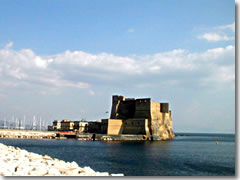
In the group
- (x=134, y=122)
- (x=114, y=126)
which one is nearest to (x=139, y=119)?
(x=134, y=122)

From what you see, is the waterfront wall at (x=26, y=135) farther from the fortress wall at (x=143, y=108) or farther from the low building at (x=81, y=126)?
the fortress wall at (x=143, y=108)

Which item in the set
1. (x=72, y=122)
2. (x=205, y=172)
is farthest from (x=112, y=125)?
(x=205, y=172)

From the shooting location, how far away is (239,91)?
25.8 ft

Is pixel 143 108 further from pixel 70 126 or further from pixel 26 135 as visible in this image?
pixel 70 126

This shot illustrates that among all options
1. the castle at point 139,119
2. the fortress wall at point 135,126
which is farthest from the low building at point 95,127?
the fortress wall at point 135,126

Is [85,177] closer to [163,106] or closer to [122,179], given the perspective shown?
[122,179]

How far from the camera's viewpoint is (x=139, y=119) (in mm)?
43094

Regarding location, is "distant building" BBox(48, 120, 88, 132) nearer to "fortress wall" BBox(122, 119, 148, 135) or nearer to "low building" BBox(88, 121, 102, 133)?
"low building" BBox(88, 121, 102, 133)

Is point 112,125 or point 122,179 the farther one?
point 112,125

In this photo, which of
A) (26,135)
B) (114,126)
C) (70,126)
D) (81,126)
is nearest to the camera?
(26,135)

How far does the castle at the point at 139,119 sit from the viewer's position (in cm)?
4309

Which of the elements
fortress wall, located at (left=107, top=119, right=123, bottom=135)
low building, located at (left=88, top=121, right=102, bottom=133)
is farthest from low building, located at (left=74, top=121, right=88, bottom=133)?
fortress wall, located at (left=107, top=119, right=123, bottom=135)

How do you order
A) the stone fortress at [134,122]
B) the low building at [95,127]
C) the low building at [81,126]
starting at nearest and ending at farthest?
the stone fortress at [134,122], the low building at [95,127], the low building at [81,126]

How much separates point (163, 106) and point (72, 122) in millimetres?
19458
